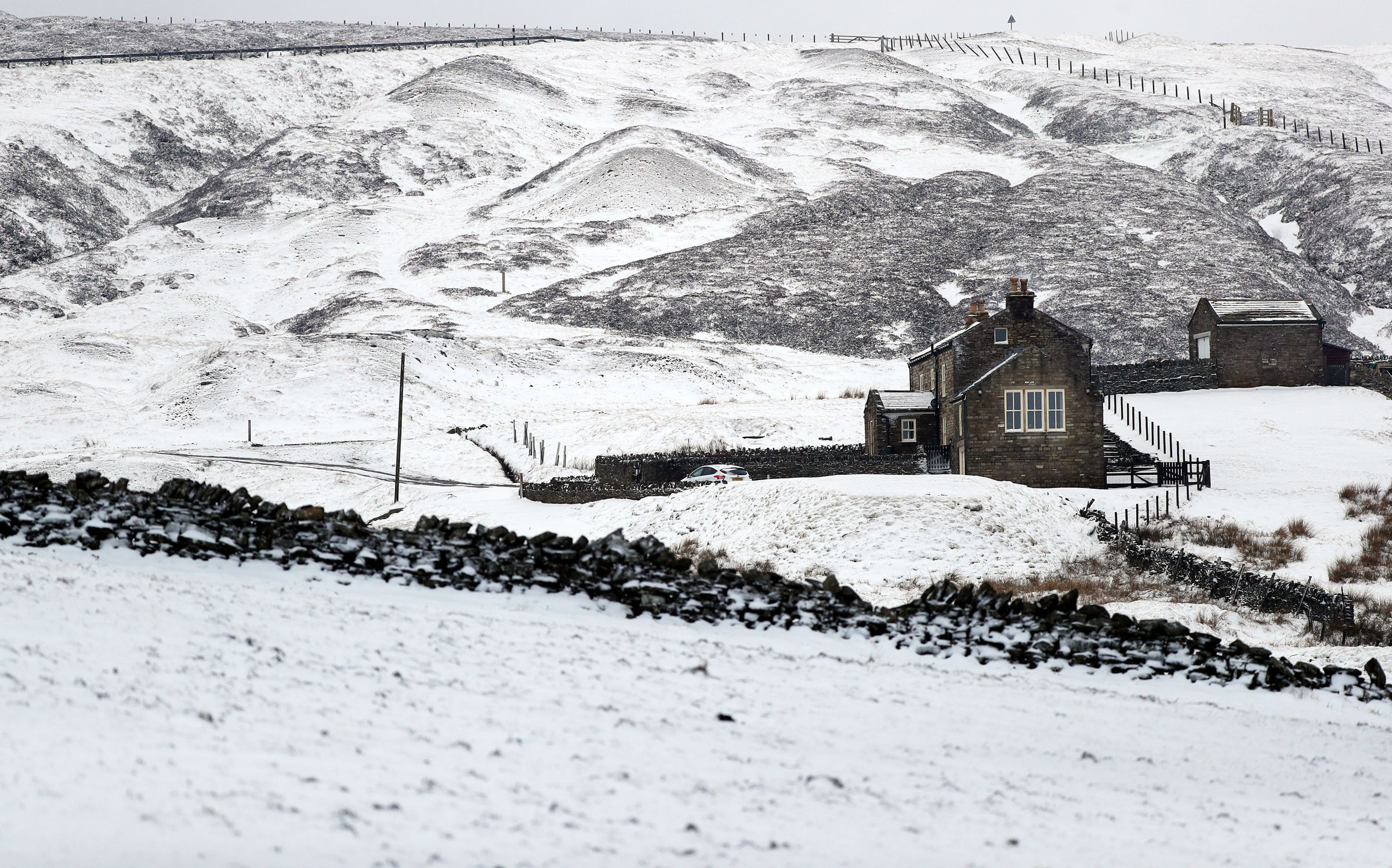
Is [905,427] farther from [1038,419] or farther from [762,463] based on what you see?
[762,463]

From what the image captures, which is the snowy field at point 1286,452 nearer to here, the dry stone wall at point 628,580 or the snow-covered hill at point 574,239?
the dry stone wall at point 628,580

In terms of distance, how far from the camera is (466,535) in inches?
494

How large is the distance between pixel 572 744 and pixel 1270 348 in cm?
5792

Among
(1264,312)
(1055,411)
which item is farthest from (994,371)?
(1264,312)

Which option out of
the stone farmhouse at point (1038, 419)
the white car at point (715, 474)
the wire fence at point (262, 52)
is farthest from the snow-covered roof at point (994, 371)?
the wire fence at point (262, 52)

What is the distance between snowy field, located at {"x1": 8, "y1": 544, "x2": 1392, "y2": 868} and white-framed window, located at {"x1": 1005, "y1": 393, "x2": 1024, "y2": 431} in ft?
86.5

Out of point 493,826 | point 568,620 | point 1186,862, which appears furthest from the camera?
point 568,620

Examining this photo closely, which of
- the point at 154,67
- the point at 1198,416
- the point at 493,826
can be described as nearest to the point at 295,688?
the point at 493,826

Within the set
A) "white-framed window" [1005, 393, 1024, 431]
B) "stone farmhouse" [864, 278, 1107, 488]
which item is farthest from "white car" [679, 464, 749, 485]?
"white-framed window" [1005, 393, 1024, 431]

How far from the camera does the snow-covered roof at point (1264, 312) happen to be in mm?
54438

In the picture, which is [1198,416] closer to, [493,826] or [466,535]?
[466,535]

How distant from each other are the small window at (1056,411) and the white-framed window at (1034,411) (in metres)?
0.27

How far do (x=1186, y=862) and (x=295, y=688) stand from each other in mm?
5982

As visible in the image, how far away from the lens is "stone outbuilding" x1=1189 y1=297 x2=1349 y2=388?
54219 millimetres
